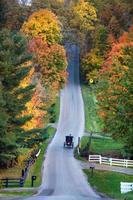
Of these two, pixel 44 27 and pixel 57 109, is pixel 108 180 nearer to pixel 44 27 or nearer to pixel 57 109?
pixel 57 109

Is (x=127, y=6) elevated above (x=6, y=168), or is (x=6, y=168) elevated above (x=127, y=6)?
(x=127, y=6)

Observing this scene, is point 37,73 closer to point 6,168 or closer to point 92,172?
point 6,168

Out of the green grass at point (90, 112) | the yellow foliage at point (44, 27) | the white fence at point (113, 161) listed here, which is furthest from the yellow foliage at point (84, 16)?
the white fence at point (113, 161)

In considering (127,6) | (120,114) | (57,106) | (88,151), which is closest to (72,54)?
(127,6)

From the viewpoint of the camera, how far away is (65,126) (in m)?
71.2

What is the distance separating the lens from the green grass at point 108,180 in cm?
3650

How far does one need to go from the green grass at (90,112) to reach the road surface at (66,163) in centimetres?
72

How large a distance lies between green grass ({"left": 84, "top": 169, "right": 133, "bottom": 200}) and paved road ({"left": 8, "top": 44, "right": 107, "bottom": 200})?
658 mm

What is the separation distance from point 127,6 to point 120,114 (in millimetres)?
64066

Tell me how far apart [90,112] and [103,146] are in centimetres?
1884

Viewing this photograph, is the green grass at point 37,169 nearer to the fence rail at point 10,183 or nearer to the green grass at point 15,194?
the fence rail at point 10,183

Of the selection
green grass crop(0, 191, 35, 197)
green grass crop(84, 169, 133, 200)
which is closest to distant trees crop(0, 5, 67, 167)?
green grass crop(84, 169, 133, 200)

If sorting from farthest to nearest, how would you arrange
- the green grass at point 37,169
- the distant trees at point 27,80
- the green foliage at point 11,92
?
the distant trees at point 27,80, the green foliage at point 11,92, the green grass at point 37,169

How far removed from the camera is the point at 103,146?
57250 mm
